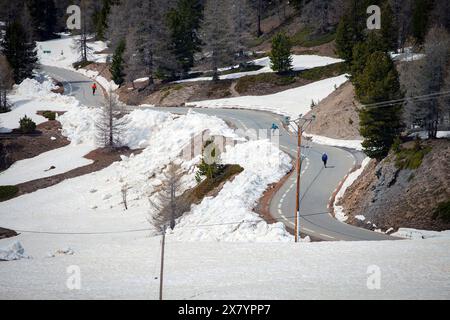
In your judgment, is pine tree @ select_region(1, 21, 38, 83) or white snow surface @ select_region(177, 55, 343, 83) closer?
white snow surface @ select_region(177, 55, 343, 83)

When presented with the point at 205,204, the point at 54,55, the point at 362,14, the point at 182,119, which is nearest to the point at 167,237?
the point at 205,204

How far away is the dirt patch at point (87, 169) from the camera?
4788cm

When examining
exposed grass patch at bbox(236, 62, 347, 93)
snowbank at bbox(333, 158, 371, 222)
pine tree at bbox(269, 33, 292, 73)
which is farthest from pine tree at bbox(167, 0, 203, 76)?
snowbank at bbox(333, 158, 371, 222)

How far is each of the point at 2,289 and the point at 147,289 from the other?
590 cm

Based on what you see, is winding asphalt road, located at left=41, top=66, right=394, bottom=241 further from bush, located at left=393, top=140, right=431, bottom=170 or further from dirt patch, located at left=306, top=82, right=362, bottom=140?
bush, located at left=393, top=140, right=431, bottom=170

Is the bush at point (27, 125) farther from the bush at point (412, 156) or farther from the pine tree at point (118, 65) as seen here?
the bush at point (412, 156)

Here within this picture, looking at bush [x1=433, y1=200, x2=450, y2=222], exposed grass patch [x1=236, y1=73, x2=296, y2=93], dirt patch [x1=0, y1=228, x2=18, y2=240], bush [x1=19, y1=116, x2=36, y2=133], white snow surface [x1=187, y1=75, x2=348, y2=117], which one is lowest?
dirt patch [x1=0, y1=228, x2=18, y2=240]

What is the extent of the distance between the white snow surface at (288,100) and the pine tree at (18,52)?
97.5 ft

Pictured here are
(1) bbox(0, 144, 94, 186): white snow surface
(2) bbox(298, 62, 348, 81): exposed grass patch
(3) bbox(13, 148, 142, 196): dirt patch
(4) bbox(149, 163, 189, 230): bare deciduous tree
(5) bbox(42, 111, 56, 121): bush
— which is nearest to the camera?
(4) bbox(149, 163, 189, 230): bare deciduous tree

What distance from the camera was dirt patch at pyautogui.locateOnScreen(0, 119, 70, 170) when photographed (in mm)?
54719

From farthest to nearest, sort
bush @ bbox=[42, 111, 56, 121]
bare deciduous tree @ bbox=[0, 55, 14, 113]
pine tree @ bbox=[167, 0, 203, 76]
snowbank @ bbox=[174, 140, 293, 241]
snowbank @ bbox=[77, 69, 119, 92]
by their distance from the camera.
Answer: snowbank @ bbox=[77, 69, 119, 92]
pine tree @ bbox=[167, 0, 203, 76]
bare deciduous tree @ bbox=[0, 55, 14, 113]
bush @ bbox=[42, 111, 56, 121]
snowbank @ bbox=[174, 140, 293, 241]

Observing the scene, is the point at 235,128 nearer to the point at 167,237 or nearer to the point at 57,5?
the point at 167,237

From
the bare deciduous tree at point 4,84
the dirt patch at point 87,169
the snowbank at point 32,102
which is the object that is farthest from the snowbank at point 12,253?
the bare deciduous tree at point 4,84

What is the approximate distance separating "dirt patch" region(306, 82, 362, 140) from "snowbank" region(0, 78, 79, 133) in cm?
3195
